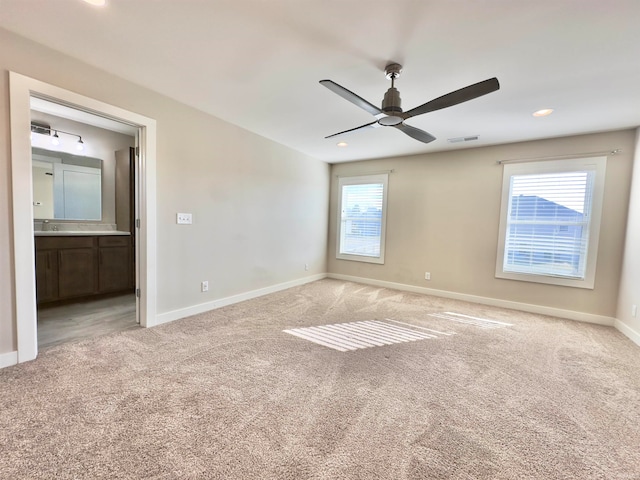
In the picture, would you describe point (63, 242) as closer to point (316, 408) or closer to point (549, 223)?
point (316, 408)

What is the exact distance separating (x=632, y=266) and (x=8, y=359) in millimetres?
5928

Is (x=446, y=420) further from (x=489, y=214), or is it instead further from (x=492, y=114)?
(x=489, y=214)

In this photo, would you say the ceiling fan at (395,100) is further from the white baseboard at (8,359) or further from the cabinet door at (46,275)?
the cabinet door at (46,275)

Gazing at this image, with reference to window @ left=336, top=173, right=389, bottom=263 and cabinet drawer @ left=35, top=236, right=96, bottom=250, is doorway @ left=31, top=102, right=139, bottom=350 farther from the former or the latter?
window @ left=336, top=173, right=389, bottom=263

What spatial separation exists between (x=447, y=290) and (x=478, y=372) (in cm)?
249

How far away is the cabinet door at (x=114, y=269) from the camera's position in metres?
3.86

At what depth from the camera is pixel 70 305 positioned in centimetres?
352

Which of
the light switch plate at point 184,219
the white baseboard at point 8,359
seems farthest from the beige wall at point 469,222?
the white baseboard at point 8,359

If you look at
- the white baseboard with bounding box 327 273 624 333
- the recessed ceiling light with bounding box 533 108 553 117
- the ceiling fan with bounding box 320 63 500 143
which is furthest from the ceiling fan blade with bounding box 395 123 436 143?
the white baseboard with bounding box 327 273 624 333

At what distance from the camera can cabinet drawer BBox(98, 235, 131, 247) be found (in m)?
3.84

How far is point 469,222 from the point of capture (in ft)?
14.1

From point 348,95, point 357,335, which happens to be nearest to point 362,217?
point 357,335

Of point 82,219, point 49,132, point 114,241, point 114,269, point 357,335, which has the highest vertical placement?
point 49,132

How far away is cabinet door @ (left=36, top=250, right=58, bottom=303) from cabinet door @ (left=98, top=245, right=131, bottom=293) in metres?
0.47
